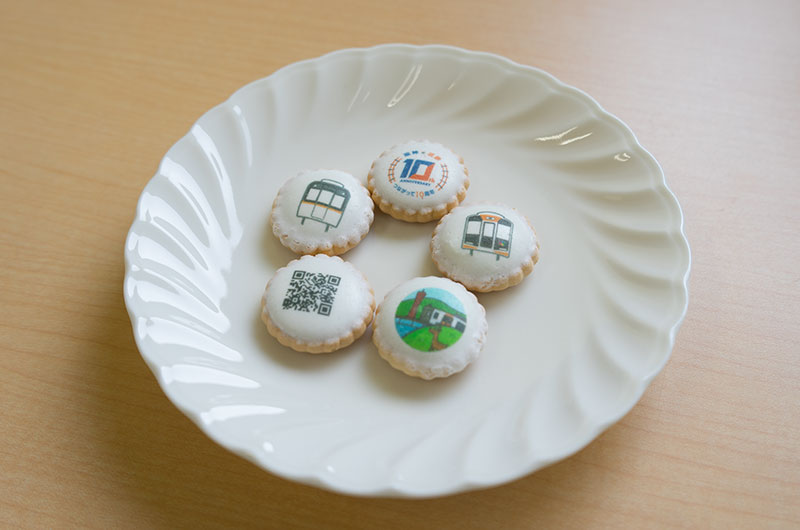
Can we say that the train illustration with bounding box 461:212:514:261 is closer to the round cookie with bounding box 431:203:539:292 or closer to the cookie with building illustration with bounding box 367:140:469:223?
the round cookie with bounding box 431:203:539:292

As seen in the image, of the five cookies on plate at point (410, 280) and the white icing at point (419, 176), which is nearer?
the five cookies on plate at point (410, 280)

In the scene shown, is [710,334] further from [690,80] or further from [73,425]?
[73,425]

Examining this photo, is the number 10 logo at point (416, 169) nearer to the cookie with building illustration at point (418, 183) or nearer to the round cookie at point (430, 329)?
the cookie with building illustration at point (418, 183)

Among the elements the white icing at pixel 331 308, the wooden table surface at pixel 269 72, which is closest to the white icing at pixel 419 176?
the white icing at pixel 331 308

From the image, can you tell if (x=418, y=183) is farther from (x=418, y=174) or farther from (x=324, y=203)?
(x=324, y=203)

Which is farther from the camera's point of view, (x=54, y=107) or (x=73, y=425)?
(x=54, y=107)

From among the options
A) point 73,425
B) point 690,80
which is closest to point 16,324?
point 73,425

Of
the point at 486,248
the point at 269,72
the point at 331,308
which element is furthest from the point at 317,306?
the point at 269,72
